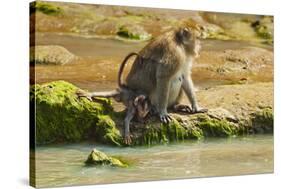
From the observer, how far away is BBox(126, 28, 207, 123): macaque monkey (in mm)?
6105

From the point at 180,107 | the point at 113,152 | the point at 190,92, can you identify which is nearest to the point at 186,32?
the point at 190,92

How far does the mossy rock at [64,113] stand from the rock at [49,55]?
0.19 metres

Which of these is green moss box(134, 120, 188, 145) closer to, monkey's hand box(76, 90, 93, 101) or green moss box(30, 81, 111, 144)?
green moss box(30, 81, 111, 144)

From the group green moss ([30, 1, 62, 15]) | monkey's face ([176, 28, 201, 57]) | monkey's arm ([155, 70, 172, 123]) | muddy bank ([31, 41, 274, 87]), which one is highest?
green moss ([30, 1, 62, 15])

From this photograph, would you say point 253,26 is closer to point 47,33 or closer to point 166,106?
point 166,106

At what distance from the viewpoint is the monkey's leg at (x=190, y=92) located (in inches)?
247

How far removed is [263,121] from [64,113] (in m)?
2.04

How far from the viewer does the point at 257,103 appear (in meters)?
6.70

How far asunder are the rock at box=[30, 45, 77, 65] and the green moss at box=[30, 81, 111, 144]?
19 cm

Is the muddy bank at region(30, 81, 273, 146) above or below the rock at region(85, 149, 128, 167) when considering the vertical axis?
above

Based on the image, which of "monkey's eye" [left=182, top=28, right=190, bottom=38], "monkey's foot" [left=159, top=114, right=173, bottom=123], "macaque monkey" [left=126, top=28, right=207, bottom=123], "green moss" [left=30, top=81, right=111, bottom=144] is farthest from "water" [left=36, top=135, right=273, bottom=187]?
"monkey's eye" [left=182, top=28, right=190, bottom=38]

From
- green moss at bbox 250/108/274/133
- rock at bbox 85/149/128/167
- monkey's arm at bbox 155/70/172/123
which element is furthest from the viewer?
green moss at bbox 250/108/274/133

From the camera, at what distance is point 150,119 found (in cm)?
618

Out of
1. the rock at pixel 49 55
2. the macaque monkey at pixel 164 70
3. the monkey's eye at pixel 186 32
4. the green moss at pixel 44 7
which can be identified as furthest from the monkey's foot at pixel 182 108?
the green moss at pixel 44 7
